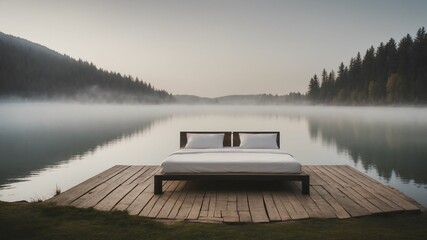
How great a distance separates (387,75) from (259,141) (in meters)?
52.9

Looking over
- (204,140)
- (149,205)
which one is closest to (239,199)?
(149,205)

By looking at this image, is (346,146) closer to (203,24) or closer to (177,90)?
(203,24)

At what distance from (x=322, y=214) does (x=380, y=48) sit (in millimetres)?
56788

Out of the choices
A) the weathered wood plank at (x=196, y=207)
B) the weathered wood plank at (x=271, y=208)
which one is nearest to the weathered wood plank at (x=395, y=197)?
the weathered wood plank at (x=271, y=208)

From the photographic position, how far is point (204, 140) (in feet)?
29.8

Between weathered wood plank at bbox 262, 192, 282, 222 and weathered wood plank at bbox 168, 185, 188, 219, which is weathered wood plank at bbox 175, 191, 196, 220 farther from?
weathered wood plank at bbox 262, 192, 282, 222

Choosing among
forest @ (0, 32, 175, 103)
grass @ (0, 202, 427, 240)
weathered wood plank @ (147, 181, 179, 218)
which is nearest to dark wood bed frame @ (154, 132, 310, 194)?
weathered wood plank @ (147, 181, 179, 218)

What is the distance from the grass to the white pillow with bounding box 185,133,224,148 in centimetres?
388

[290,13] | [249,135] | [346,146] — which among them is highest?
[290,13]

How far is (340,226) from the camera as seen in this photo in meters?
4.87

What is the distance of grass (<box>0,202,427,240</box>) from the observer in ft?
14.7

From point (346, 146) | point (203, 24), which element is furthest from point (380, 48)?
point (346, 146)

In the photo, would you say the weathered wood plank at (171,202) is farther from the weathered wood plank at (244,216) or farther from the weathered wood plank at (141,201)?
the weathered wood plank at (244,216)

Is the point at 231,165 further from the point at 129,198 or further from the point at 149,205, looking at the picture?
the point at 129,198
